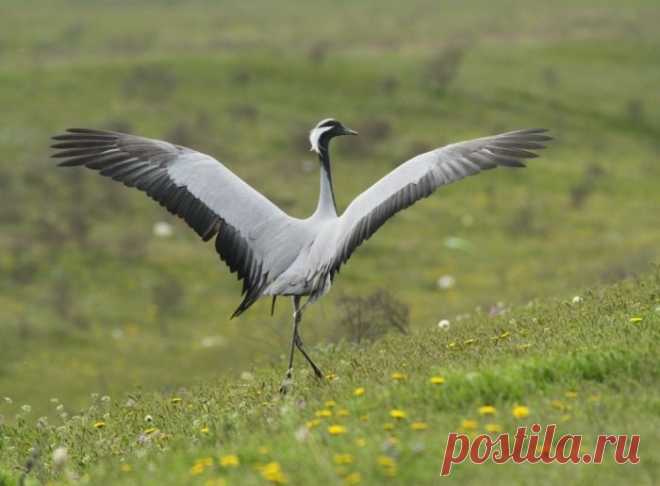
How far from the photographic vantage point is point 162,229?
35688 millimetres

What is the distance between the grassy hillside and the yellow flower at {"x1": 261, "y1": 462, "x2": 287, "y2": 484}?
0.01 metres

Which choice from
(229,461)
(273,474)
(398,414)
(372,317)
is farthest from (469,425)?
(372,317)

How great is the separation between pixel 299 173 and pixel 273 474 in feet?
120

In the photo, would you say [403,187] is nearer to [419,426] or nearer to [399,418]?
[399,418]

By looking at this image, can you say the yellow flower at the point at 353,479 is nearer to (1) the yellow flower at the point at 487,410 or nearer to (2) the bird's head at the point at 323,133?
(1) the yellow flower at the point at 487,410

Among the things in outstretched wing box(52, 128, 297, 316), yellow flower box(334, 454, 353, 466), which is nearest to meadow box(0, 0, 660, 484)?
yellow flower box(334, 454, 353, 466)

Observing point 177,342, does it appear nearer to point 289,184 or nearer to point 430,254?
point 430,254

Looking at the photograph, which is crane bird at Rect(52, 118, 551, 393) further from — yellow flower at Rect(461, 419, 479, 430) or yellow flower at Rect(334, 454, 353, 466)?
yellow flower at Rect(334, 454, 353, 466)

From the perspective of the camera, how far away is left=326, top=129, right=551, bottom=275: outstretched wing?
31.1 feet

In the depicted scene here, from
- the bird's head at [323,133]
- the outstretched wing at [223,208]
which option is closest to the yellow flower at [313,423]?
the outstretched wing at [223,208]

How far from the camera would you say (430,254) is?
35031mm

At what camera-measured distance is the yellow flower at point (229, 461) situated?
6113mm

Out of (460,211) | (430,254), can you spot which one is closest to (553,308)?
(430,254)

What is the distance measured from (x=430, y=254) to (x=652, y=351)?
27.7 metres
